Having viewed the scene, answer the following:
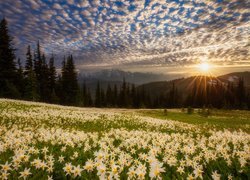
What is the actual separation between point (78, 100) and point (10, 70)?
87.5 ft

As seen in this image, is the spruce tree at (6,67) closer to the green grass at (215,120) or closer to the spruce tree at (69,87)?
the spruce tree at (69,87)

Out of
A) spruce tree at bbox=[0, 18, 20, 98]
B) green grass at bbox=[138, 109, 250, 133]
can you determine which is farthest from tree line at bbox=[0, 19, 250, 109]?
green grass at bbox=[138, 109, 250, 133]

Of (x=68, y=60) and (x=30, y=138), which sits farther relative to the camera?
(x=68, y=60)

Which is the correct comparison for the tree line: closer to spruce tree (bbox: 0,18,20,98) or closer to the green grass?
spruce tree (bbox: 0,18,20,98)

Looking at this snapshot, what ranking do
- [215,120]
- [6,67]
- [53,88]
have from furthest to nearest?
[53,88] < [6,67] < [215,120]

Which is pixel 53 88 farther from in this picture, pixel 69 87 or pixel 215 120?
pixel 215 120

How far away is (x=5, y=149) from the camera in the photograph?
5281 millimetres

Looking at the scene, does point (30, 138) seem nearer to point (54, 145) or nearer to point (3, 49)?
point (54, 145)

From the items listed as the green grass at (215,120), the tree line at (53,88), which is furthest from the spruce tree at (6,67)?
the green grass at (215,120)

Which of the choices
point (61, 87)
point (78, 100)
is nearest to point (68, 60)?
point (61, 87)

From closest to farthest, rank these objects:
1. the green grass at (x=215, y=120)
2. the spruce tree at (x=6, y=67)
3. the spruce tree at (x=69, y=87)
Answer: the green grass at (x=215, y=120), the spruce tree at (x=6, y=67), the spruce tree at (x=69, y=87)

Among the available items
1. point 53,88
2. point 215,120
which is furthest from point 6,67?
point 215,120

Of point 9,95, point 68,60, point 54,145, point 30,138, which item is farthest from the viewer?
point 68,60

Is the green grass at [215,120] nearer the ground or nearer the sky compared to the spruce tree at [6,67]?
nearer the ground
